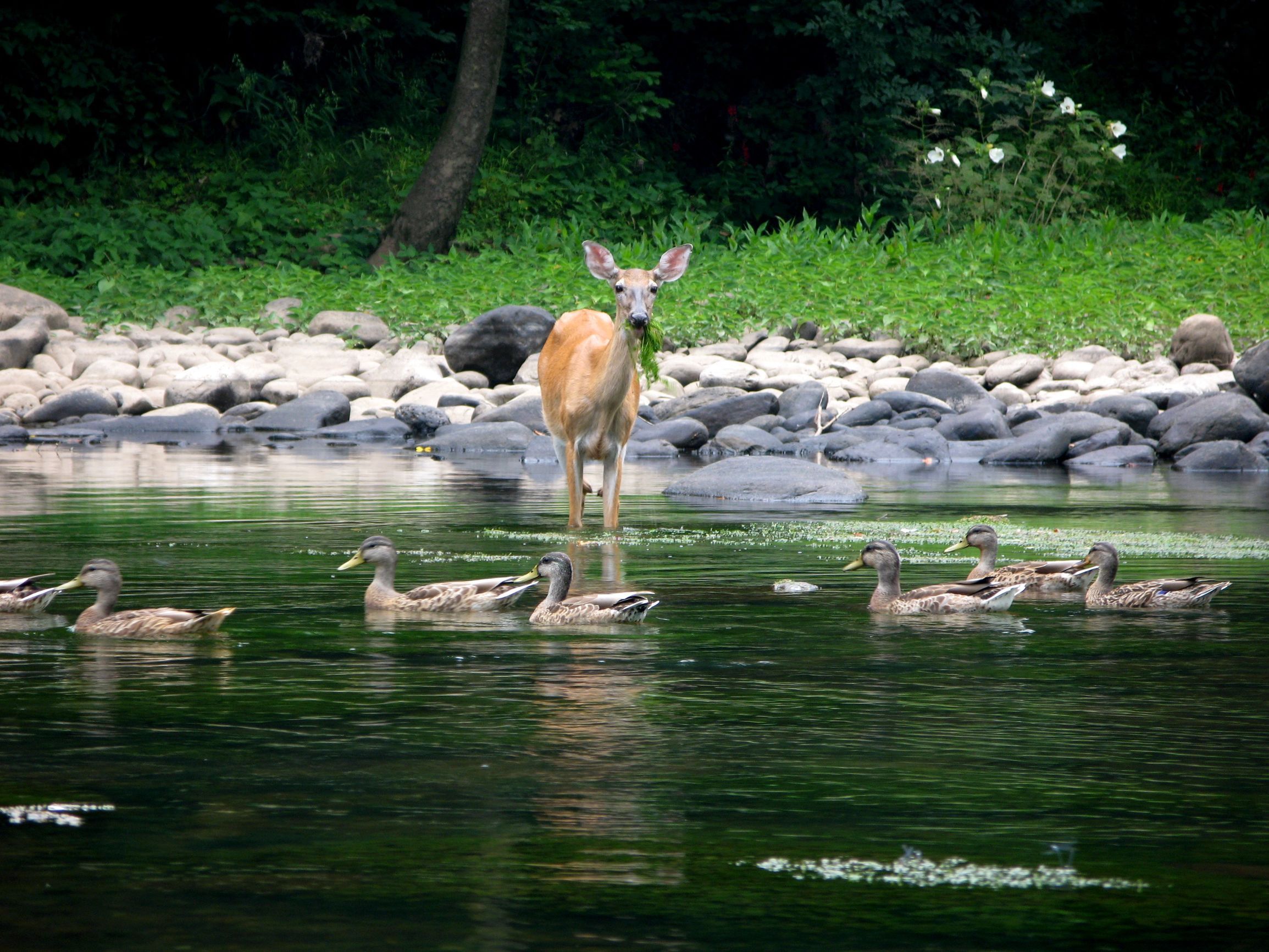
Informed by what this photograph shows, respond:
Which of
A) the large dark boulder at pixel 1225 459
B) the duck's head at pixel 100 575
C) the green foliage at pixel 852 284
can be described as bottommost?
the duck's head at pixel 100 575

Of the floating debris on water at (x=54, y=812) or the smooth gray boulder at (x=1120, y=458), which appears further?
the smooth gray boulder at (x=1120, y=458)

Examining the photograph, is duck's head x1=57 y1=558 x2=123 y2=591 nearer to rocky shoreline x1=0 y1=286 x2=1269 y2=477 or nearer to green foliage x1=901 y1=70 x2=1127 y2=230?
rocky shoreline x1=0 y1=286 x2=1269 y2=477

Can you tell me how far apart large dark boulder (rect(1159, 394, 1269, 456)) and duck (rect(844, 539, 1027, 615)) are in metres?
10.7

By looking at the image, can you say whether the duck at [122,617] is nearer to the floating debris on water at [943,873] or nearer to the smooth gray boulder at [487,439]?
the floating debris on water at [943,873]

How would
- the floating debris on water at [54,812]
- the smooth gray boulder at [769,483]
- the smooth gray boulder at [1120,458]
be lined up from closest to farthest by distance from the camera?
the floating debris on water at [54,812]
the smooth gray boulder at [769,483]
the smooth gray boulder at [1120,458]

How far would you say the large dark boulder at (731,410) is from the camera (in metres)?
21.0

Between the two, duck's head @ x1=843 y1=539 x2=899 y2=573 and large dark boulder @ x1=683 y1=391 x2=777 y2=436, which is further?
large dark boulder @ x1=683 y1=391 x2=777 y2=436

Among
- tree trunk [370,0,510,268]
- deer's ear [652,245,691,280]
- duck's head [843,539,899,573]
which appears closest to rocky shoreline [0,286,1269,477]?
tree trunk [370,0,510,268]

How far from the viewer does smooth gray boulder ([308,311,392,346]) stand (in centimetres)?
2562

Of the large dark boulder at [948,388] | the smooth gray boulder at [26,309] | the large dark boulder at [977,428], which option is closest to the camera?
the large dark boulder at [977,428]

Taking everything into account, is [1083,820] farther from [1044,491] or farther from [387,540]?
[1044,491]

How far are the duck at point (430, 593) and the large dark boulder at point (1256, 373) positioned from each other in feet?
41.5

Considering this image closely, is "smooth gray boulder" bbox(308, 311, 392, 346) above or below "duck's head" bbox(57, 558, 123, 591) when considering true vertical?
above

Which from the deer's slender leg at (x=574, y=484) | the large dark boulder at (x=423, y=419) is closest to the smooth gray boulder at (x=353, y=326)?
the large dark boulder at (x=423, y=419)
